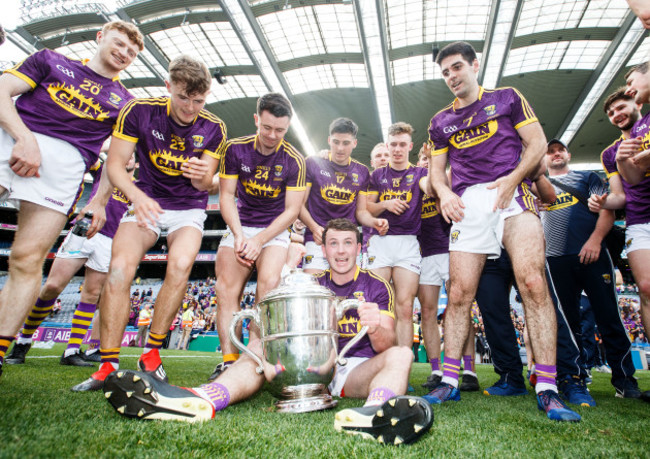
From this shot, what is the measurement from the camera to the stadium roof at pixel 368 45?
43.7 ft

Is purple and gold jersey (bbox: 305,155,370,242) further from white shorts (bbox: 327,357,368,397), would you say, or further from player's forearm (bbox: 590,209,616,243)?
player's forearm (bbox: 590,209,616,243)

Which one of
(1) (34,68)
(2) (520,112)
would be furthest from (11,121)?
(2) (520,112)

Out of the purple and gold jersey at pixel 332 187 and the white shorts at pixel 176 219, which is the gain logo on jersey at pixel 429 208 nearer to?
the purple and gold jersey at pixel 332 187

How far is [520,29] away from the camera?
45.9ft

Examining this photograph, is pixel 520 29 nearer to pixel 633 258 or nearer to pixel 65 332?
pixel 633 258

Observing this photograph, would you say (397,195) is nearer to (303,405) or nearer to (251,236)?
(251,236)

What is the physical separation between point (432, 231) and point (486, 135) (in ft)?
5.26

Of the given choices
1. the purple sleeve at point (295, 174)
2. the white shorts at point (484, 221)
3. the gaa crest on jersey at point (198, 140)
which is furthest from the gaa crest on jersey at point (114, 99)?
the white shorts at point (484, 221)

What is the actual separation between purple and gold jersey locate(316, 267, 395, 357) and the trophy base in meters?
0.55

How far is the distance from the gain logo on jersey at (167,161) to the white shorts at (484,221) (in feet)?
6.77

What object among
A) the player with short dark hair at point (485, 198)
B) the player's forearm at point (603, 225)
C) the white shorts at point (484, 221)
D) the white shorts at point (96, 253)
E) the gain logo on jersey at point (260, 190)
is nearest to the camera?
the player with short dark hair at point (485, 198)

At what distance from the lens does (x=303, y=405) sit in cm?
178

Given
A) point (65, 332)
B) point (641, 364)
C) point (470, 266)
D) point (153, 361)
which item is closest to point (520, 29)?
point (641, 364)

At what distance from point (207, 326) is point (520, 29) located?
16.8 metres
